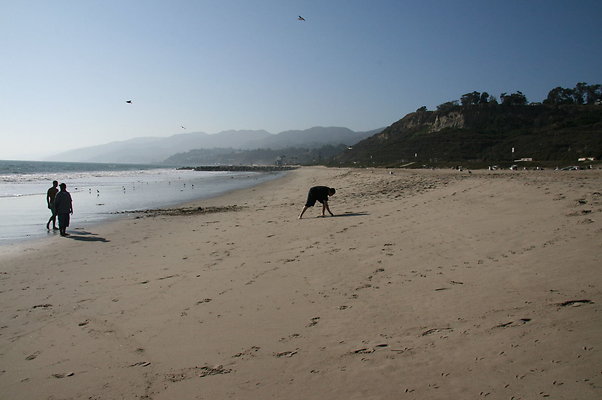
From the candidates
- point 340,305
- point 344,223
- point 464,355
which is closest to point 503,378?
point 464,355

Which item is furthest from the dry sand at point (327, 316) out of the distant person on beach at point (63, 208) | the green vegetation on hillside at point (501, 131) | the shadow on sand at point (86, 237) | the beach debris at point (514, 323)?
the green vegetation on hillside at point (501, 131)

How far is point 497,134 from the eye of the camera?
7256 cm

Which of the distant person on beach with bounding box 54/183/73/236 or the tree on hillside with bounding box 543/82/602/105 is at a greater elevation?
the tree on hillside with bounding box 543/82/602/105

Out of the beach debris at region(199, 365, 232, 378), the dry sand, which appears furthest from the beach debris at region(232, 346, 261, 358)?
the beach debris at region(199, 365, 232, 378)

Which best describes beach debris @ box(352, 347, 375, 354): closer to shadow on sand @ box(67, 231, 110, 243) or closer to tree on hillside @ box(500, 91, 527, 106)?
shadow on sand @ box(67, 231, 110, 243)

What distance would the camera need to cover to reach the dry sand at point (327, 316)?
333cm

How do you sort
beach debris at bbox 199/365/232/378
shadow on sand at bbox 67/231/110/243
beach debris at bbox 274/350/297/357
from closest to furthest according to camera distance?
beach debris at bbox 199/365/232/378 < beach debris at bbox 274/350/297/357 < shadow on sand at bbox 67/231/110/243

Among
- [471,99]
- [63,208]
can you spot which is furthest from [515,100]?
[63,208]

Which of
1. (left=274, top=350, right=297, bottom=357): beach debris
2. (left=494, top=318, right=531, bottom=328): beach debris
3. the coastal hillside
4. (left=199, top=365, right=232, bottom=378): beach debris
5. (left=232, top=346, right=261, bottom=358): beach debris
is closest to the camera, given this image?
(left=199, top=365, right=232, bottom=378): beach debris

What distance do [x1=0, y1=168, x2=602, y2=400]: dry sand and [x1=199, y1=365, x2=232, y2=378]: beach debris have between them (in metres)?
0.01

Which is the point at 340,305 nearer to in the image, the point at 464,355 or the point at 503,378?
the point at 464,355

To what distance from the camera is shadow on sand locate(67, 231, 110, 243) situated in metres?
11.7

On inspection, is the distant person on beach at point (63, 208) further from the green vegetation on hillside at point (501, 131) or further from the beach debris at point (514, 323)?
the green vegetation on hillside at point (501, 131)

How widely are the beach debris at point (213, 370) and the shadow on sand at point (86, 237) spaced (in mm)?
8990
